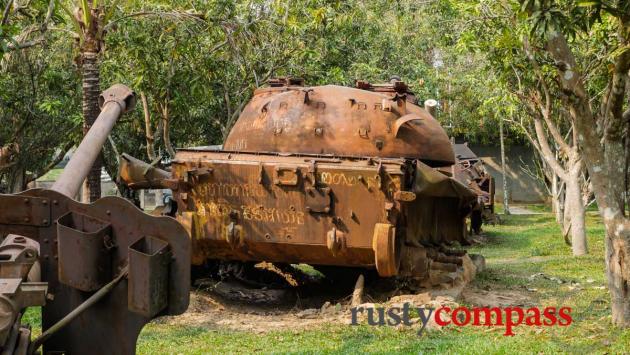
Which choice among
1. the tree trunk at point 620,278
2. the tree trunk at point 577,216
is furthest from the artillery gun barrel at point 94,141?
the tree trunk at point 577,216

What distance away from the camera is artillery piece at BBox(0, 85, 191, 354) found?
160 inches

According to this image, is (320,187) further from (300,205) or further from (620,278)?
(620,278)

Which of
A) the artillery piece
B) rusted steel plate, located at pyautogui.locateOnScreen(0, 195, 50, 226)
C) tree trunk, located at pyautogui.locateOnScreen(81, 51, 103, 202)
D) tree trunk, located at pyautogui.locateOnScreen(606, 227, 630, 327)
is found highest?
tree trunk, located at pyautogui.locateOnScreen(81, 51, 103, 202)

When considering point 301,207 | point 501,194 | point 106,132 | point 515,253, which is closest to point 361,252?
point 301,207

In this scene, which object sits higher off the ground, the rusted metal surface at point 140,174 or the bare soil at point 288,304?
the rusted metal surface at point 140,174

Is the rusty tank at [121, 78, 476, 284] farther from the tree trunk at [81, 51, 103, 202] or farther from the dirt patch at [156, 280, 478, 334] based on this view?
the tree trunk at [81, 51, 103, 202]

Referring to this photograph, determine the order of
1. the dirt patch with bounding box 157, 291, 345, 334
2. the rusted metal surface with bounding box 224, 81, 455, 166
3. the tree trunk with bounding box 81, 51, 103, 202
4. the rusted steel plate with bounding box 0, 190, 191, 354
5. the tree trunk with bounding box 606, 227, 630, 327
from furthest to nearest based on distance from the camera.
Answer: the tree trunk with bounding box 81, 51, 103, 202, the rusted metal surface with bounding box 224, 81, 455, 166, the dirt patch with bounding box 157, 291, 345, 334, the tree trunk with bounding box 606, 227, 630, 327, the rusted steel plate with bounding box 0, 190, 191, 354

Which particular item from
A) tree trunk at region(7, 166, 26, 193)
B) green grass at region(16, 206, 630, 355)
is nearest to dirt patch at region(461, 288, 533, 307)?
green grass at region(16, 206, 630, 355)

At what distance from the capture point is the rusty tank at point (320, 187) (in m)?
9.43

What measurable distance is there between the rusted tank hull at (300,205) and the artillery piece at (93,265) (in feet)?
17.1

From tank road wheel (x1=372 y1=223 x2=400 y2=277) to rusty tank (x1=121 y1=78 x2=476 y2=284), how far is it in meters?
0.01

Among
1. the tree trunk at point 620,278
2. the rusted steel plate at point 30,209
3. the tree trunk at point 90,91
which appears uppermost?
the tree trunk at point 90,91

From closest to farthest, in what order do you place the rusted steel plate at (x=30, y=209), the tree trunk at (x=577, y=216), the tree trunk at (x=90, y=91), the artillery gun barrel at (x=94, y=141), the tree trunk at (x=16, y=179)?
1. the rusted steel plate at (x=30, y=209)
2. the artillery gun barrel at (x=94, y=141)
3. the tree trunk at (x=90, y=91)
4. the tree trunk at (x=577, y=216)
5. the tree trunk at (x=16, y=179)

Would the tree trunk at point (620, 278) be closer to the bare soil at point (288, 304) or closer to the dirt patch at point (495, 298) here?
the bare soil at point (288, 304)
